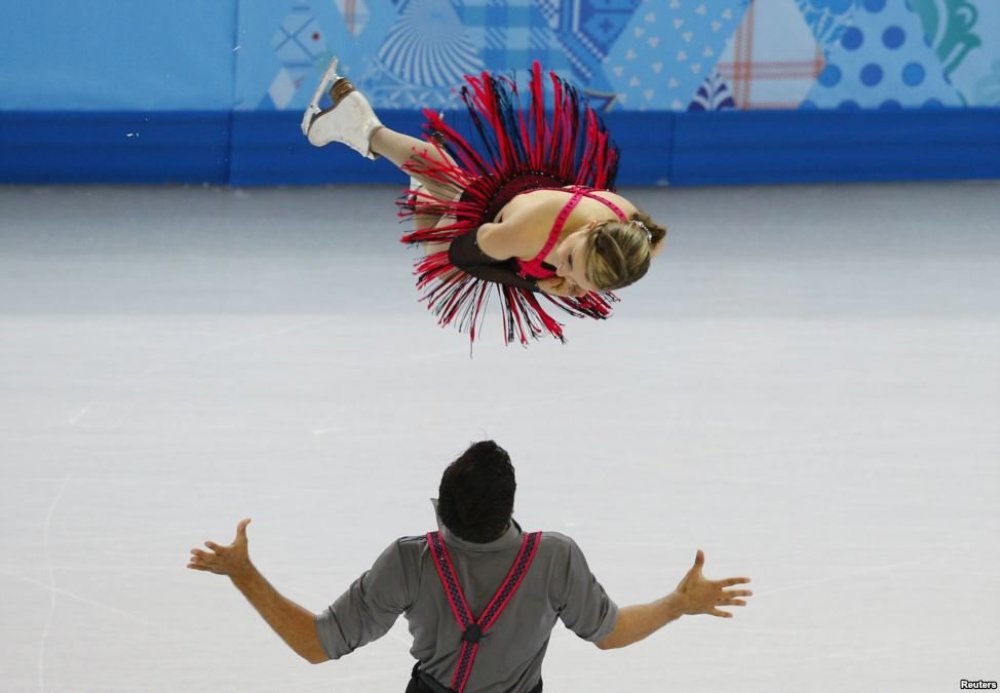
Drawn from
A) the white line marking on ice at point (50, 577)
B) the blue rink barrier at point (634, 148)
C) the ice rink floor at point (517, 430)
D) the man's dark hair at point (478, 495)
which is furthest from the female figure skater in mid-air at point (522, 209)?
the blue rink barrier at point (634, 148)

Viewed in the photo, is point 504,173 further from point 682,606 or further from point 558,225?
point 682,606

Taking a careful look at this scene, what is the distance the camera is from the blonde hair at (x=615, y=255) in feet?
7.80

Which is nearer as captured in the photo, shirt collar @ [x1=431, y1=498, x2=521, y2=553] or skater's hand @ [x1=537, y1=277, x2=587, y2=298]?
shirt collar @ [x1=431, y1=498, x2=521, y2=553]

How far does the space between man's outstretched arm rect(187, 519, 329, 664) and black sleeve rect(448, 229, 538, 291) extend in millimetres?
760

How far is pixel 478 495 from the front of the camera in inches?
80.8

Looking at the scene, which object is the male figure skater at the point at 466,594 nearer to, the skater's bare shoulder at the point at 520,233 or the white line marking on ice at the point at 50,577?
the skater's bare shoulder at the point at 520,233

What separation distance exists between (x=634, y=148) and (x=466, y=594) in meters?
3.22

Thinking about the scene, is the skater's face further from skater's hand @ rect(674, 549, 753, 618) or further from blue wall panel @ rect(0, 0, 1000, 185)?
blue wall panel @ rect(0, 0, 1000, 185)

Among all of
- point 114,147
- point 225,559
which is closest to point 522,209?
point 225,559

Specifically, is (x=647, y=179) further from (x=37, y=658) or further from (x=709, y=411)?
(x=37, y=658)

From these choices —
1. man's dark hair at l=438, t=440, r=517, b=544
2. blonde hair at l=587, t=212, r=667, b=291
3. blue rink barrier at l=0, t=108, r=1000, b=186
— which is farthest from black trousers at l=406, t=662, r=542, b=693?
blue rink barrier at l=0, t=108, r=1000, b=186

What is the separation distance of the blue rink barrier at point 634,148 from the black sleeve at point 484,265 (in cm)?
234

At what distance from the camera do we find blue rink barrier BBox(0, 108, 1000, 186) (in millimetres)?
5043

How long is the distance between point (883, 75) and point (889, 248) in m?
0.66
